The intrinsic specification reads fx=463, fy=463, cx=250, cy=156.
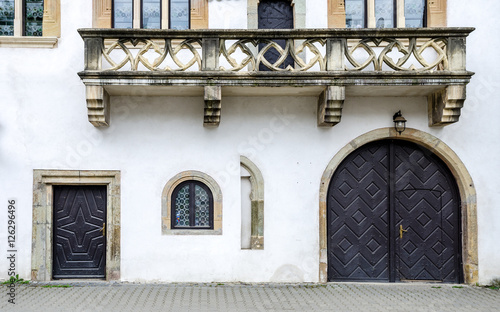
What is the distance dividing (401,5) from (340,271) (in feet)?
16.2

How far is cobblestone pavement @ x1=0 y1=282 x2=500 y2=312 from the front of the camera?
21.9 feet

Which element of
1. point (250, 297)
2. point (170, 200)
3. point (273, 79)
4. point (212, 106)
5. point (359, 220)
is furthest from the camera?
point (359, 220)

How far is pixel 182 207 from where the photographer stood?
27.0 ft

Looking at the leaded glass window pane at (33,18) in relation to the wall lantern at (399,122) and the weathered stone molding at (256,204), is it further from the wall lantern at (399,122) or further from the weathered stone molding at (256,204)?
the wall lantern at (399,122)

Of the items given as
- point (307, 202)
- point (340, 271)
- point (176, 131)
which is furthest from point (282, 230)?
point (176, 131)

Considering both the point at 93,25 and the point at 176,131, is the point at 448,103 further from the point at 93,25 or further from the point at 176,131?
the point at 93,25

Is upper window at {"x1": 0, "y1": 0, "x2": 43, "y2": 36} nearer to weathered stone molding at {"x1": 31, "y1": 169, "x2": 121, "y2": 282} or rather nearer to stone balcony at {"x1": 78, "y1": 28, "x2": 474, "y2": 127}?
stone balcony at {"x1": 78, "y1": 28, "x2": 474, "y2": 127}

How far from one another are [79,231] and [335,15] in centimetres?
598

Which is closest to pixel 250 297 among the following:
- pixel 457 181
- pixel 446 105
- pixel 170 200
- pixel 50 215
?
pixel 170 200

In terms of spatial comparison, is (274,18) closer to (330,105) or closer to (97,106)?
(330,105)

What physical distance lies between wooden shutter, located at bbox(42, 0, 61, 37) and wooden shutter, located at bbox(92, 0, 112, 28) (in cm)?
61

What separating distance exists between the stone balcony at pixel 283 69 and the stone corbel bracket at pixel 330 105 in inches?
0.6

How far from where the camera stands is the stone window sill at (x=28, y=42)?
8.02m

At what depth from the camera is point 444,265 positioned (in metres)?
8.34
